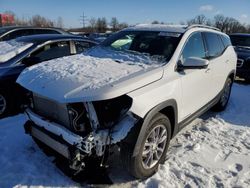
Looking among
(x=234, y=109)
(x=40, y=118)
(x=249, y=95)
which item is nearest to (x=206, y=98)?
(x=234, y=109)

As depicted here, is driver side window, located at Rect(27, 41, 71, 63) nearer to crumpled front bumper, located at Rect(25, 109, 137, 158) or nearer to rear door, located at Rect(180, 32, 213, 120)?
crumpled front bumper, located at Rect(25, 109, 137, 158)

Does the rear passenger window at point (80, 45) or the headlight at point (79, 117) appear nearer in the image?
the headlight at point (79, 117)

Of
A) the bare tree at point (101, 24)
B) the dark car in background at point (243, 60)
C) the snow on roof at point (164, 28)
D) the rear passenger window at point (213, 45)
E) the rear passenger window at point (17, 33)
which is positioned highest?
the snow on roof at point (164, 28)

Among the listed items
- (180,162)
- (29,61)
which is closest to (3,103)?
(29,61)

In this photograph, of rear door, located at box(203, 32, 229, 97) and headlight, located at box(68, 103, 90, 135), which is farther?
rear door, located at box(203, 32, 229, 97)

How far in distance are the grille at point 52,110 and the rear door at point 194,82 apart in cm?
167

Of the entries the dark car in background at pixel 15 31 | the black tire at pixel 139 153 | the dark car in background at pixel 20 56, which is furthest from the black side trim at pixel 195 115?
the dark car in background at pixel 15 31

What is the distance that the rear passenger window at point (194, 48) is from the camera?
411 cm

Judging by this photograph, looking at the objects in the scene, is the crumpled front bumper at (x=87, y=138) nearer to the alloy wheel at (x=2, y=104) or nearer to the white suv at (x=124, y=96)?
the white suv at (x=124, y=96)

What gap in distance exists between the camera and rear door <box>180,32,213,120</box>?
400 centimetres

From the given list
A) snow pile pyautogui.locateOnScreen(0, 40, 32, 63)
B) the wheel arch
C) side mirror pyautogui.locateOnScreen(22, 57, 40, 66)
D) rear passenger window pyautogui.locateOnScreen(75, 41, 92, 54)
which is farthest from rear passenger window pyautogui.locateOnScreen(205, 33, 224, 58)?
snow pile pyautogui.locateOnScreen(0, 40, 32, 63)

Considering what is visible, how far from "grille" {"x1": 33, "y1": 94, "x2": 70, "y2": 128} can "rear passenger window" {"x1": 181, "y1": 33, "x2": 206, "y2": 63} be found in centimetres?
183

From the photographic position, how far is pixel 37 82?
326 cm

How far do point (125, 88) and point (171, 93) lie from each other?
0.86m
